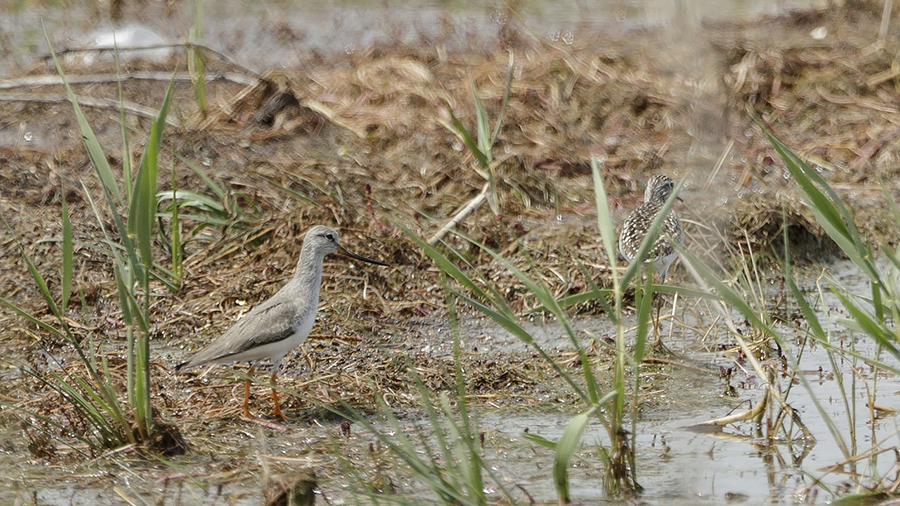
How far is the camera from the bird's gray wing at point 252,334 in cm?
577

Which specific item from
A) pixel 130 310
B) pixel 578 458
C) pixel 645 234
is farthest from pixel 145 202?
pixel 645 234

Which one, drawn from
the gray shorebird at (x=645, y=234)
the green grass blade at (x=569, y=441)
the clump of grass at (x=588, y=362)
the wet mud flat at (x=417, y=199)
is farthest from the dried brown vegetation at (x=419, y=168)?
the green grass blade at (x=569, y=441)

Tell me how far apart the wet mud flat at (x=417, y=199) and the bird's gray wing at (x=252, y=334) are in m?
0.27

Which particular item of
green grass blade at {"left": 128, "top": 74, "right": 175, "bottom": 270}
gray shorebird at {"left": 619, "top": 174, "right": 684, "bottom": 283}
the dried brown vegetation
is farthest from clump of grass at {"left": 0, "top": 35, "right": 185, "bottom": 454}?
gray shorebird at {"left": 619, "top": 174, "right": 684, "bottom": 283}

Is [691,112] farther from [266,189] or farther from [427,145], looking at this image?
[427,145]

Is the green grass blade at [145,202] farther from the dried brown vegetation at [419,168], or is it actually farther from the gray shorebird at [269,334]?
the gray shorebird at [269,334]

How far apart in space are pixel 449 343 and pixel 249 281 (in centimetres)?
137

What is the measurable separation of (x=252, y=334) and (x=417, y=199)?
3.32 meters

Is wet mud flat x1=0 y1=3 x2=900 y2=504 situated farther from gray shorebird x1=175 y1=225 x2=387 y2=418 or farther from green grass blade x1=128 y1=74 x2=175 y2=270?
green grass blade x1=128 y1=74 x2=175 y2=270

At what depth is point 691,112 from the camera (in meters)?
2.69

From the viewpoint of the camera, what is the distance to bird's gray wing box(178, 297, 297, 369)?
5770mm

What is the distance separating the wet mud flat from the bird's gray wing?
0.27 m

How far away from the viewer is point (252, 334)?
5.80 m

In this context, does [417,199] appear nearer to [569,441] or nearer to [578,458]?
[578,458]
